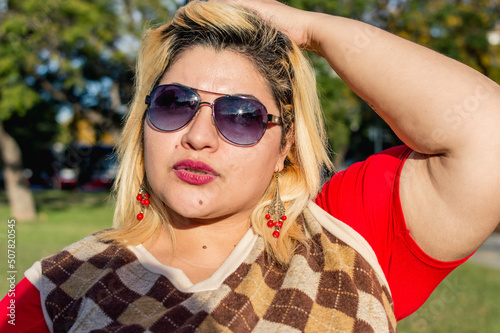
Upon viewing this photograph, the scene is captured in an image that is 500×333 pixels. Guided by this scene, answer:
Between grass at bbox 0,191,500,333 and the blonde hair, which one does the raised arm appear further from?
grass at bbox 0,191,500,333

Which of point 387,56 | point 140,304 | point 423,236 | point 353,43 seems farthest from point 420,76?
point 140,304

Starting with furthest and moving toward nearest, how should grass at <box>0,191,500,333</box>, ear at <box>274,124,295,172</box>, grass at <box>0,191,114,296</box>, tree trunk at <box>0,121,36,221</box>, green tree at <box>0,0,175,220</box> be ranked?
1. tree trunk at <box>0,121,36,221</box>
2. green tree at <box>0,0,175,220</box>
3. grass at <box>0,191,114,296</box>
4. grass at <box>0,191,500,333</box>
5. ear at <box>274,124,295,172</box>

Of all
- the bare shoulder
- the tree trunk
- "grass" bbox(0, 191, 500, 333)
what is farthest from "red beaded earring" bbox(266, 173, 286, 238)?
the tree trunk

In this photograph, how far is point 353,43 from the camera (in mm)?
1710

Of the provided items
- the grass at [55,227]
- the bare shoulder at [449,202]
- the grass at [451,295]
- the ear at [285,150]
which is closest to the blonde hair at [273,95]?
the ear at [285,150]

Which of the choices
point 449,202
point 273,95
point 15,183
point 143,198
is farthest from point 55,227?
point 449,202

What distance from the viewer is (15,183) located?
1482cm

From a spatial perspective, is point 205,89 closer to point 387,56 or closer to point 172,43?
point 172,43

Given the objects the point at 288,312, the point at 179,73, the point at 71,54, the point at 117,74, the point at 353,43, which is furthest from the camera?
the point at 117,74

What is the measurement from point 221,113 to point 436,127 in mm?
745

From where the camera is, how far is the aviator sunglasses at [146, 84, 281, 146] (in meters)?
1.75

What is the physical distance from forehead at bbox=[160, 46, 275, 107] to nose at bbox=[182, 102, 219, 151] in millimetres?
86

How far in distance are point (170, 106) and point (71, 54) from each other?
13.0 m

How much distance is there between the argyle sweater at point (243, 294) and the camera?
155 centimetres
